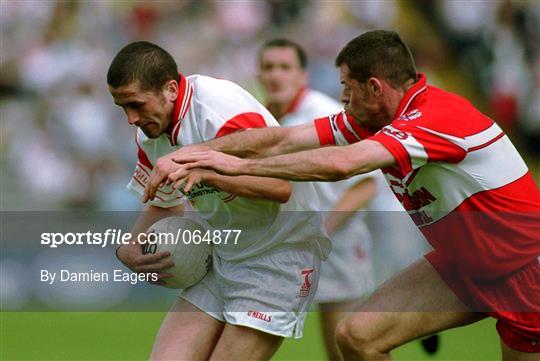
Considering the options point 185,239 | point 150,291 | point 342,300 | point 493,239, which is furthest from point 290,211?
point 150,291

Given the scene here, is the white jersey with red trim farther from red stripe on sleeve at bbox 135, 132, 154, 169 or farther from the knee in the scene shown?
the knee

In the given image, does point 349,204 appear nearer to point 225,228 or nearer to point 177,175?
point 225,228

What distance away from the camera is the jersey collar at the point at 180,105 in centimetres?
439

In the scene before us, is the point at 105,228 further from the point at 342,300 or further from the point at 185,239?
the point at 185,239

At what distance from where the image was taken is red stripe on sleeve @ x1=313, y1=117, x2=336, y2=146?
15.8 ft

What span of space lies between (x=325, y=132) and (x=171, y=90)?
2.77ft

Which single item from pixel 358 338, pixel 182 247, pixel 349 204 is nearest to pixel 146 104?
pixel 182 247

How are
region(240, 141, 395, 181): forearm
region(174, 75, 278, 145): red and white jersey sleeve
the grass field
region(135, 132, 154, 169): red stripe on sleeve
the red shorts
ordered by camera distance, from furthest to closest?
the grass field, region(135, 132, 154, 169): red stripe on sleeve, the red shorts, region(174, 75, 278, 145): red and white jersey sleeve, region(240, 141, 395, 181): forearm

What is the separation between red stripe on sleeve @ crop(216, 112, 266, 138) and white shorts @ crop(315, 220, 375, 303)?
2.05 metres

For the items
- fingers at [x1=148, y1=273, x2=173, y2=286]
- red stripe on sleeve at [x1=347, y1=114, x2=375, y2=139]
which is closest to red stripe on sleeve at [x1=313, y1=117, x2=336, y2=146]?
red stripe on sleeve at [x1=347, y1=114, x2=375, y2=139]

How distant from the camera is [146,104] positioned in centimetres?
432

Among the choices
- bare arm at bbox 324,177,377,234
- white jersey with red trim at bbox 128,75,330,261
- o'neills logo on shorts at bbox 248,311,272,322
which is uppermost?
white jersey with red trim at bbox 128,75,330,261

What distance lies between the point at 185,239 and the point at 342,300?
2104 millimetres

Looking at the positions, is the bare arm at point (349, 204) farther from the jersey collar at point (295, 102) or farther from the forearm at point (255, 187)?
the forearm at point (255, 187)
